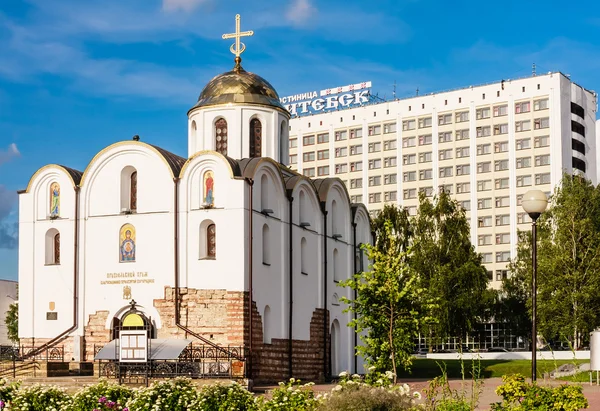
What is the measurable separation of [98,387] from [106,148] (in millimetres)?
18481

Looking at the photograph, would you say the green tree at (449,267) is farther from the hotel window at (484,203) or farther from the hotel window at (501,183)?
the hotel window at (484,203)

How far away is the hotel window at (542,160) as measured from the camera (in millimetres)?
78750

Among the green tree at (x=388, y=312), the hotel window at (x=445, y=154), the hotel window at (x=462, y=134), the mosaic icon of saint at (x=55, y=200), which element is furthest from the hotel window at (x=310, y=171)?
the green tree at (x=388, y=312)

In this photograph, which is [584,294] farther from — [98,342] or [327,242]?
[98,342]

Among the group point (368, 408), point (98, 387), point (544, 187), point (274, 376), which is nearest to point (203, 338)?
point (274, 376)

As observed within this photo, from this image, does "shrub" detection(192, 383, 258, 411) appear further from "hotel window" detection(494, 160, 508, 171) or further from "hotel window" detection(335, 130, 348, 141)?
"hotel window" detection(335, 130, 348, 141)

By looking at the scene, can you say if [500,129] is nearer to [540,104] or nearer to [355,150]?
[540,104]

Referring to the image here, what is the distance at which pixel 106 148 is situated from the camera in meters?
36.0

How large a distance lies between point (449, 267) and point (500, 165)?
31.1 metres

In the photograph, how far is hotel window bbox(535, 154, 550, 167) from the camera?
78.8 m

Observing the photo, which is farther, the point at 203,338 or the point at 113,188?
the point at 113,188

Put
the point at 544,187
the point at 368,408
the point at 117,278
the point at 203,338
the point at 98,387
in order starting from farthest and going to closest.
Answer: the point at 544,187 < the point at 117,278 < the point at 203,338 < the point at 98,387 < the point at 368,408

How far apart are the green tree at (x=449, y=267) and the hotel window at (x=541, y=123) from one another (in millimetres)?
26546

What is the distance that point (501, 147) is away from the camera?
81.7m
